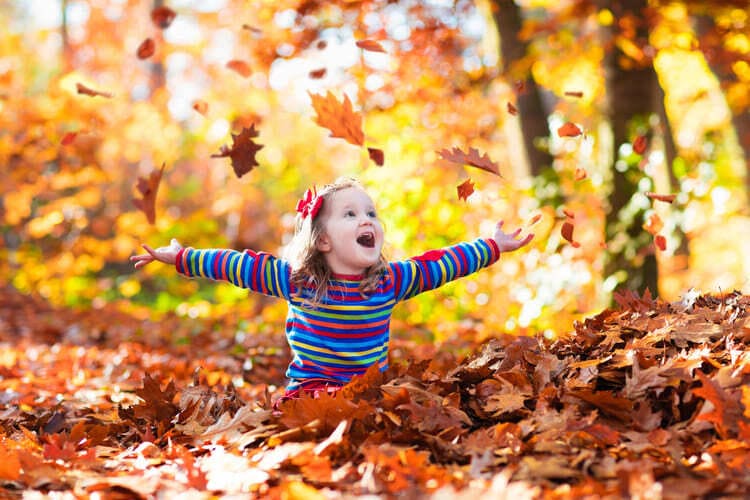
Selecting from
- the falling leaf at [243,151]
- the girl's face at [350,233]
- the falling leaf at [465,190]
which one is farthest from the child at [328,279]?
the falling leaf at [243,151]

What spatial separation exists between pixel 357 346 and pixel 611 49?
3438 mm

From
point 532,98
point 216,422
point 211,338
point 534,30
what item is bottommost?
point 211,338

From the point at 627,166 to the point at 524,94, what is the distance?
1525mm

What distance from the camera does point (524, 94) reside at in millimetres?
6699

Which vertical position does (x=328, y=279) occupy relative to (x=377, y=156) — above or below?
below

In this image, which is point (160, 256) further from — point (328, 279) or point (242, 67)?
point (242, 67)

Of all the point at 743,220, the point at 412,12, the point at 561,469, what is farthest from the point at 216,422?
the point at 743,220

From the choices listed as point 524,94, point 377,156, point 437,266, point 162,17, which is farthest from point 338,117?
point 524,94

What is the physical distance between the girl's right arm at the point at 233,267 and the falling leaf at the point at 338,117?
2.57 feet

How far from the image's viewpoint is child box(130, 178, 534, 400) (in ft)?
10.2

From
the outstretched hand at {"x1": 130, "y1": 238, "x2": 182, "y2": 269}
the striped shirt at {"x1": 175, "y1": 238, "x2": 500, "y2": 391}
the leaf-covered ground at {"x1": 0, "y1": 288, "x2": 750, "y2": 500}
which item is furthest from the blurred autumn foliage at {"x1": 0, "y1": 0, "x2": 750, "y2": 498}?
the outstretched hand at {"x1": 130, "y1": 238, "x2": 182, "y2": 269}

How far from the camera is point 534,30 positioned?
242 inches

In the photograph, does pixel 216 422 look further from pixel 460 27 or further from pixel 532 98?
pixel 460 27

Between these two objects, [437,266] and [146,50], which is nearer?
[437,266]
